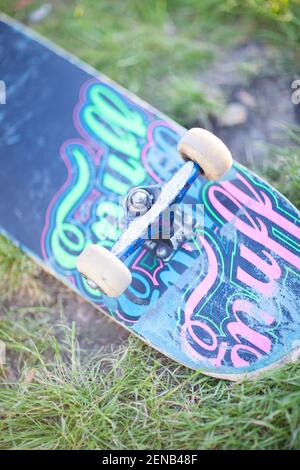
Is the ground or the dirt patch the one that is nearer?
the ground

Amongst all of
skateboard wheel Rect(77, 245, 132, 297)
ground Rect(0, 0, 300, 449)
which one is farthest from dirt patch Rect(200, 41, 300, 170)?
skateboard wheel Rect(77, 245, 132, 297)

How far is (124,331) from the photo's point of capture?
248 centimetres

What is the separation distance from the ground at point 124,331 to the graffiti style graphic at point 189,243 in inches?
6.8

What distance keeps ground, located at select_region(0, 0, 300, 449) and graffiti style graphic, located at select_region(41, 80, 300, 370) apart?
0.17m

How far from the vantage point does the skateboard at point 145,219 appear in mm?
2164

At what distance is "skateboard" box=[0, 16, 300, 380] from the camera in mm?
2164

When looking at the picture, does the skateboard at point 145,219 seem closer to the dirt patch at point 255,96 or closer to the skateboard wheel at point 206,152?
the skateboard wheel at point 206,152

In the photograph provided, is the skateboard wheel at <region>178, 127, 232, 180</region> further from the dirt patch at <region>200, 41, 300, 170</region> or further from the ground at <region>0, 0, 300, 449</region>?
the dirt patch at <region>200, 41, 300, 170</region>

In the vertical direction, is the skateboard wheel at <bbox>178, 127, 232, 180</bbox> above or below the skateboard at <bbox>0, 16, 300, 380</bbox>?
above

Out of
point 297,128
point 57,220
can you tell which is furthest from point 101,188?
point 297,128

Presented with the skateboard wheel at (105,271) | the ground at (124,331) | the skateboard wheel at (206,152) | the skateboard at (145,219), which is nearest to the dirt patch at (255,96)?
the ground at (124,331)

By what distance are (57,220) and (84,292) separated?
40cm

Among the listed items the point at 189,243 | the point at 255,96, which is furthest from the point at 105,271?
the point at 255,96
